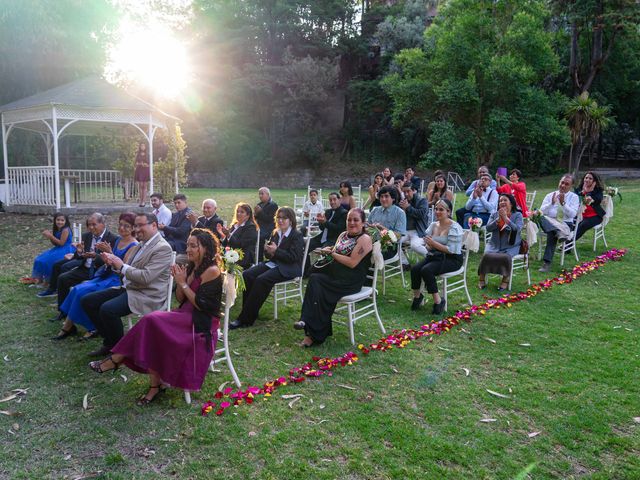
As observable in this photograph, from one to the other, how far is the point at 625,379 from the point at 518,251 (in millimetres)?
3413

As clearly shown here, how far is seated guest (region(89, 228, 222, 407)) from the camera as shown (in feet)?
13.3

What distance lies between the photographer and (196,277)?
4309 millimetres

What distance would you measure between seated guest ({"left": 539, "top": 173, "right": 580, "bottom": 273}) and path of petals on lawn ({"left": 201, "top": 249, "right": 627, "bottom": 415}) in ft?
1.73

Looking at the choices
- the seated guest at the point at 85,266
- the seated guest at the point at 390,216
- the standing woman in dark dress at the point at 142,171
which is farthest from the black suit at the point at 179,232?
the standing woman in dark dress at the point at 142,171

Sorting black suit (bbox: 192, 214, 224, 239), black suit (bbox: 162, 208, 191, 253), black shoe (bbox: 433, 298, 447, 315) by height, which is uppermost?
black suit (bbox: 192, 214, 224, 239)

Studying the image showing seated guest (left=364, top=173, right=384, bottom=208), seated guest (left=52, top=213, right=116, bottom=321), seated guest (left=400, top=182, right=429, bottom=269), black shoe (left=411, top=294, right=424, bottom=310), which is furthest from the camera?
seated guest (left=364, top=173, right=384, bottom=208)

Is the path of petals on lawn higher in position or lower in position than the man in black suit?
lower

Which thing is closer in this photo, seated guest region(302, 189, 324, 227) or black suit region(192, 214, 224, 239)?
black suit region(192, 214, 224, 239)

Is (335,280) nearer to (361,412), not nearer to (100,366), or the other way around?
(361,412)

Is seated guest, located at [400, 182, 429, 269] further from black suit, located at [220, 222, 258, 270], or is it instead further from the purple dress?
the purple dress

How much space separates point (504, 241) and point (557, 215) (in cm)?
246

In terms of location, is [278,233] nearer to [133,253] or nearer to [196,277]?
[133,253]

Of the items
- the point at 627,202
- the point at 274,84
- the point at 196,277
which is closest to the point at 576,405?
the point at 196,277

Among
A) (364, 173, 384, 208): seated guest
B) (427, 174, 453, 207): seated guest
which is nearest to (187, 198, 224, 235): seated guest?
(364, 173, 384, 208): seated guest
